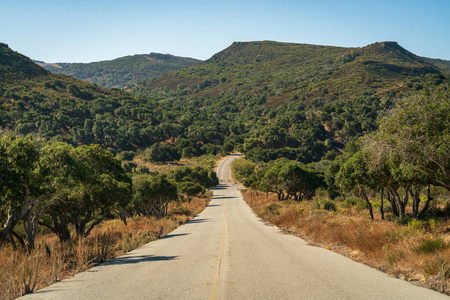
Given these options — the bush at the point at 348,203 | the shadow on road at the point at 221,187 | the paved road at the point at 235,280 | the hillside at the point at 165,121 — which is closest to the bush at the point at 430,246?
the paved road at the point at 235,280

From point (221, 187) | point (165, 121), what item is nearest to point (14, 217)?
point (221, 187)

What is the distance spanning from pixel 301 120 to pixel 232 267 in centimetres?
17445

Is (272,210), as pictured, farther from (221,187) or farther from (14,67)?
(14,67)

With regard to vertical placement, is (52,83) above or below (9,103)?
above

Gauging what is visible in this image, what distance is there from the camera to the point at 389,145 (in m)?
14.5

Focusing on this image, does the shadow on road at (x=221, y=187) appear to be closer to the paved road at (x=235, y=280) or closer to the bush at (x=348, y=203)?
the bush at (x=348, y=203)

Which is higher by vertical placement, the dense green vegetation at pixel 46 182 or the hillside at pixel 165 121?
the hillside at pixel 165 121

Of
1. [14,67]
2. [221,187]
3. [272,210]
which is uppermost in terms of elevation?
[14,67]

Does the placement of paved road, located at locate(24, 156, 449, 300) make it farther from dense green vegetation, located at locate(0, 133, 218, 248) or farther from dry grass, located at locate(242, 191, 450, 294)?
dense green vegetation, located at locate(0, 133, 218, 248)

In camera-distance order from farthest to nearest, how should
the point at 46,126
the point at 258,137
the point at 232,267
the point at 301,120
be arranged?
the point at 301,120, the point at 258,137, the point at 46,126, the point at 232,267

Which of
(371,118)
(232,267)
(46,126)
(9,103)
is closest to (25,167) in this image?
(232,267)

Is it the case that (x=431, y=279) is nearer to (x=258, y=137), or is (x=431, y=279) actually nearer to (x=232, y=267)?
(x=232, y=267)

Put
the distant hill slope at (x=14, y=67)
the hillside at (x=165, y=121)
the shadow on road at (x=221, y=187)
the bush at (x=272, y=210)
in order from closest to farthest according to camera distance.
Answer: the bush at (x=272, y=210) < the shadow on road at (x=221, y=187) < the hillside at (x=165, y=121) < the distant hill slope at (x=14, y=67)

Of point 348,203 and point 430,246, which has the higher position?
point 430,246
